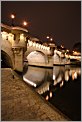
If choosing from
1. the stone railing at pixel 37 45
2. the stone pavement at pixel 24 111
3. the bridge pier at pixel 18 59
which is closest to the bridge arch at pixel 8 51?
the bridge pier at pixel 18 59

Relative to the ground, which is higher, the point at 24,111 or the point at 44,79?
the point at 24,111

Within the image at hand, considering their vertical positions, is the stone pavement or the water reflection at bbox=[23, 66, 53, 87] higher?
the stone pavement

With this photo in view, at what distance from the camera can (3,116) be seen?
14.8 ft

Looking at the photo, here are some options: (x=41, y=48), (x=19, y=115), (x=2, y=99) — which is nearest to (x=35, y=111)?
(x=19, y=115)

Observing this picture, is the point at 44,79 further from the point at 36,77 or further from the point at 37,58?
the point at 37,58

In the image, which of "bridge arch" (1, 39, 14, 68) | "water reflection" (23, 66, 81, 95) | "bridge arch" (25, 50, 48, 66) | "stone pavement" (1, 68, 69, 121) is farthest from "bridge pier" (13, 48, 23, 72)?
"bridge arch" (25, 50, 48, 66)

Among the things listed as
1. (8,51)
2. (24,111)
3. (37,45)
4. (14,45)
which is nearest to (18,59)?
(8,51)

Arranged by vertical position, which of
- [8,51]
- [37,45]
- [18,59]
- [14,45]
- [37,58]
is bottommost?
[18,59]

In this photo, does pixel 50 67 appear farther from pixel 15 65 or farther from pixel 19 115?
pixel 19 115

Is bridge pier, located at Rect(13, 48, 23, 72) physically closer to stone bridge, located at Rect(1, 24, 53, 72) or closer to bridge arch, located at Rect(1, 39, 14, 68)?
stone bridge, located at Rect(1, 24, 53, 72)

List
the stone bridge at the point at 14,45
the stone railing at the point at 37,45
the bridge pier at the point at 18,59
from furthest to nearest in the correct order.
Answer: the stone railing at the point at 37,45 < the bridge pier at the point at 18,59 < the stone bridge at the point at 14,45

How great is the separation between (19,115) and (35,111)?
655mm

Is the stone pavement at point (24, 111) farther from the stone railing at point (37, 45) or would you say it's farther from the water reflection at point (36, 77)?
the stone railing at point (37, 45)

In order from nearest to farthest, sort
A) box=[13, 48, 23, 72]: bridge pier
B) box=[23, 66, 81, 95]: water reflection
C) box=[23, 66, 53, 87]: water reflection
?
box=[23, 66, 81, 95]: water reflection → box=[23, 66, 53, 87]: water reflection → box=[13, 48, 23, 72]: bridge pier
